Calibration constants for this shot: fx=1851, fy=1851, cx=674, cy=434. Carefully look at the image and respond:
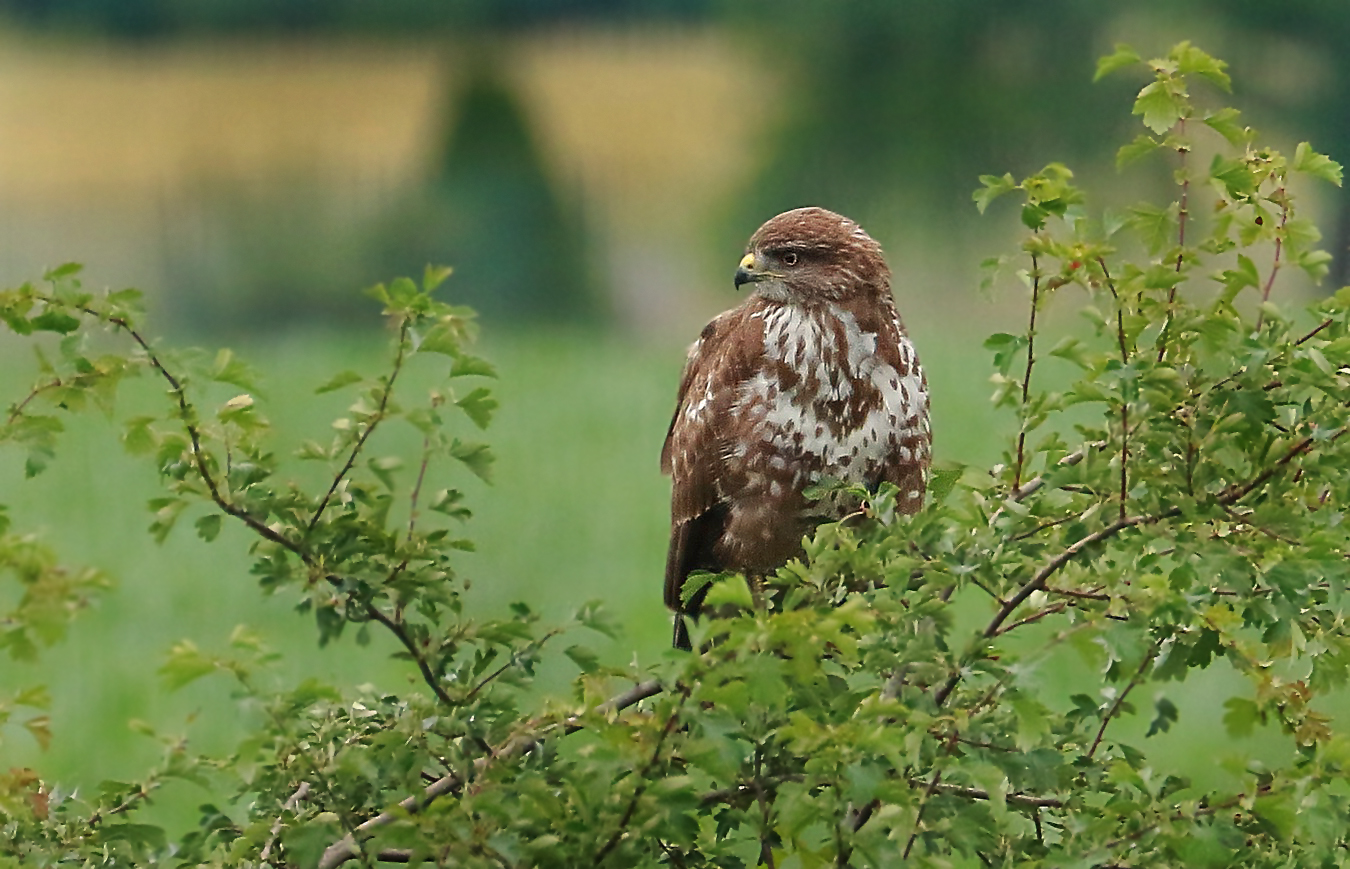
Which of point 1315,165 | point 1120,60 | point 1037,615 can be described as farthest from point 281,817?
point 1315,165

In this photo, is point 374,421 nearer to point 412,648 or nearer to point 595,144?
point 412,648

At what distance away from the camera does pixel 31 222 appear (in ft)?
49.4

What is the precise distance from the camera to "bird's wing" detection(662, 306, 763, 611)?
3365 millimetres

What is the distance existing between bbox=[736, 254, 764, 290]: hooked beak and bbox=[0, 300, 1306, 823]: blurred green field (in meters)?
1.99

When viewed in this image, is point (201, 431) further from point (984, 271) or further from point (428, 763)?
point (984, 271)

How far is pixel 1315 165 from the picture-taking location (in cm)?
221

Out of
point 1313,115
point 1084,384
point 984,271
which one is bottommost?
point 1084,384

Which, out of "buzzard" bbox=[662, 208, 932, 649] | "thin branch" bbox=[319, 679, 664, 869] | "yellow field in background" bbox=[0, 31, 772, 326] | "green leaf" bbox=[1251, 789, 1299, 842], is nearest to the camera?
"green leaf" bbox=[1251, 789, 1299, 842]

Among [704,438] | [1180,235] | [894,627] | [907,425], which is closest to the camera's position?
[894,627]

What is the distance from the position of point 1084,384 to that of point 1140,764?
0.45 meters

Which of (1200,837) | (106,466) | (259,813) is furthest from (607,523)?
(1200,837)

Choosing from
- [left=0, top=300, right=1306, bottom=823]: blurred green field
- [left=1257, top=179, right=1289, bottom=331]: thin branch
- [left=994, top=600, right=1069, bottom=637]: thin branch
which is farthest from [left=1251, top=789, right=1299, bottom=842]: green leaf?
[left=0, top=300, right=1306, bottom=823]: blurred green field

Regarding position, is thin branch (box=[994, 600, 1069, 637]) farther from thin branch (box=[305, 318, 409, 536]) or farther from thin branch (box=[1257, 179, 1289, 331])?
thin branch (box=[305, 318, 409, 536])

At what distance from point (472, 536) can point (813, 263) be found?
18.1 feet
